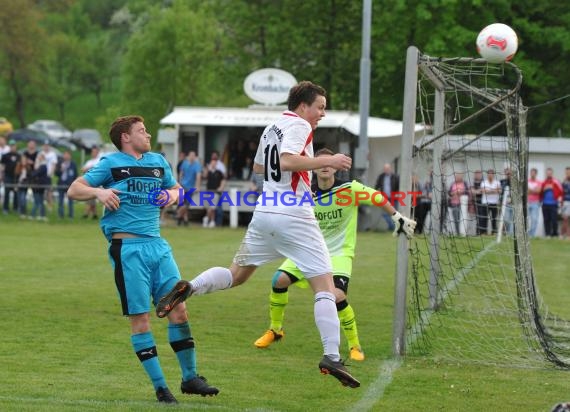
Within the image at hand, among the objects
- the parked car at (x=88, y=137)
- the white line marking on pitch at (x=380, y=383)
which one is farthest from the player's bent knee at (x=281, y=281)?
the parked car at (x=88, y=137)

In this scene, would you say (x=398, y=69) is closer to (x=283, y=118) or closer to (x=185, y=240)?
(x=185, y=240)

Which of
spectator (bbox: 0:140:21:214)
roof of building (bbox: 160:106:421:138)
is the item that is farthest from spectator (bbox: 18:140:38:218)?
roof of building (bbox: 160:106:421:138)

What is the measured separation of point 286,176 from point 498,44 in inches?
133

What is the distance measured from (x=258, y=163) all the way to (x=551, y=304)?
7.47 m

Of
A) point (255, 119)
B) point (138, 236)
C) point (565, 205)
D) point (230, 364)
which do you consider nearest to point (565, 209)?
point (565, 205)

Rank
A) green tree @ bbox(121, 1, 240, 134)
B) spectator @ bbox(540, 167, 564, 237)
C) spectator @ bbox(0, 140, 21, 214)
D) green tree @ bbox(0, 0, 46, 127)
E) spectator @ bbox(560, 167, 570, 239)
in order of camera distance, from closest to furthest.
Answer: spectator @ bbox(540, 167, 564, 237) < spectator @ bbox(560, 167, 570, 239) < spectator @ bbox(0, 140, 21, 214) < green tree @ bbox(121, 1, 240, 134) < green tree @ bbox(0, 0, 46, 127)

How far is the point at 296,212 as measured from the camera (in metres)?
7.25

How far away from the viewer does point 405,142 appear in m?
9.45

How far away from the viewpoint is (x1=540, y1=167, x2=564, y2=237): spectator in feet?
86.8

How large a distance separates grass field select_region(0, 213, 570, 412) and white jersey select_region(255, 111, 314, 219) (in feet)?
4.50

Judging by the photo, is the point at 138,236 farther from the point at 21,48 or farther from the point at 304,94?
the point at 21,48

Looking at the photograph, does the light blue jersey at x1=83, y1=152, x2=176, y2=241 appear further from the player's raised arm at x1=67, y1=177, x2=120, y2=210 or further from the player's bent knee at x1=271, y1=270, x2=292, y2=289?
the player's bent knee at x1=271, y1=270, x2=292, y2=289

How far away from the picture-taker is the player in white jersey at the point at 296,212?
7082mm

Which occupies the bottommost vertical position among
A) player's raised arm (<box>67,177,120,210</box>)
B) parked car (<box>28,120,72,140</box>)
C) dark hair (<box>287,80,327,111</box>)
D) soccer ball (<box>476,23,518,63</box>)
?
player's raised arm (<box>67,177,120,210</box>)
